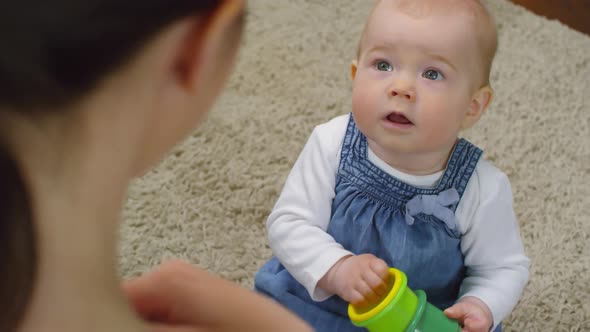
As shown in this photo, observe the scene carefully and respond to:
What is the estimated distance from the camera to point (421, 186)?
84 cm

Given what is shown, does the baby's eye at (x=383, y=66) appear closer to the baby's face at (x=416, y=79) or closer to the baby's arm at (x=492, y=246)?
the baby's face at (x=416, y=79)

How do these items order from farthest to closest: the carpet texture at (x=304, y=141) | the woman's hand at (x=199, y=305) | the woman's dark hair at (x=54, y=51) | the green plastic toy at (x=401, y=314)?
the carpet texture at (x=304, y=141), the green plastic toy at (x=401, y=314), the woman's hand at (x=199, y=305), the woman's dark hair at (x=54, y=51)

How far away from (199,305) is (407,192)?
0.39 meters

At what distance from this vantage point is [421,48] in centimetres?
78

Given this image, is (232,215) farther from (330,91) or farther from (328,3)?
(328,3)

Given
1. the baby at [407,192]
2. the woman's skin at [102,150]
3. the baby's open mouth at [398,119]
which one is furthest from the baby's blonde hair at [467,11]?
the woman's skin at [102,150]

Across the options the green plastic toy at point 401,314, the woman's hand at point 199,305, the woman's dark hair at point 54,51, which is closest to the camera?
the woman's dark hair at point 54,51

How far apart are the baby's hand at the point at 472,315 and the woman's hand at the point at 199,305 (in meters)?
0.35

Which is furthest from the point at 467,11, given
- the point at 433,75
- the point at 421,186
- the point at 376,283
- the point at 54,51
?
the point at 54,51

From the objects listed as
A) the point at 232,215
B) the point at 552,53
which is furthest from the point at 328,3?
the point at 232,215

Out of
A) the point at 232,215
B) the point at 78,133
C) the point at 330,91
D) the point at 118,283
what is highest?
the point at 78,133

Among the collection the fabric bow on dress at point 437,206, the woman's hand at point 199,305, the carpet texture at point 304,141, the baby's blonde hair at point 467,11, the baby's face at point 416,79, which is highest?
the baby's blonde hair at point 467,11

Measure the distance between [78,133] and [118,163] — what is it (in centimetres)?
4

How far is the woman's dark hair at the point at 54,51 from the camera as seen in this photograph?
0.32 meters
